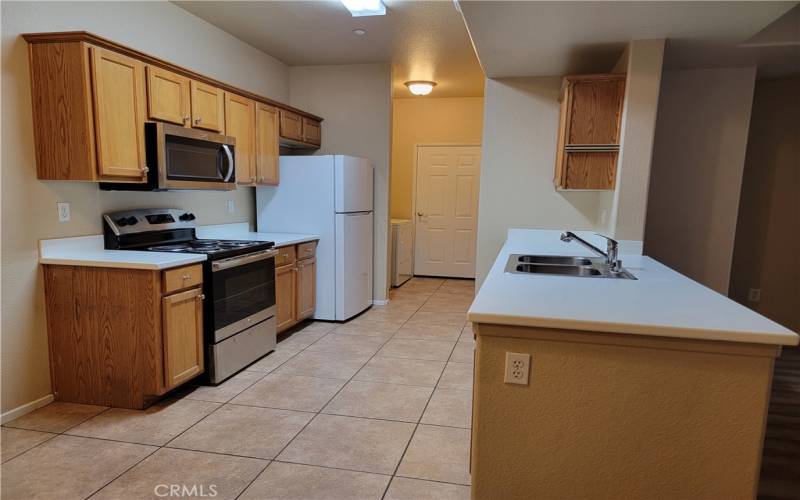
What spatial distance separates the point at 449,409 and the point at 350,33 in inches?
122

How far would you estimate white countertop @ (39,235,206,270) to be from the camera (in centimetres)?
245

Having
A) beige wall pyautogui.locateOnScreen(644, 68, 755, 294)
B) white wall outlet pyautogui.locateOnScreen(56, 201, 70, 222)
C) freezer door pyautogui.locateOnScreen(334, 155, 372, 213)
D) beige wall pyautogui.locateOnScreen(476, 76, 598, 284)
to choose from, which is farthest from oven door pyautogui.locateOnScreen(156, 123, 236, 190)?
beige wall pyautogui.locateOnScreen(644, 68, 755, 294)

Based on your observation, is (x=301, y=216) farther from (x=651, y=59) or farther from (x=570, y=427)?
(x=570, y=427)

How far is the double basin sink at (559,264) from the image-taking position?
2.56m

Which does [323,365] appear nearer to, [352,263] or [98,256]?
[352,263]

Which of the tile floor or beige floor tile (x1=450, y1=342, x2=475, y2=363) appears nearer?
the tile floor

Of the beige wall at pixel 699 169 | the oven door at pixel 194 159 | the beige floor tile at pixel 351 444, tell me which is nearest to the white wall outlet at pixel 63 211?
the oven door at pixel 194 159

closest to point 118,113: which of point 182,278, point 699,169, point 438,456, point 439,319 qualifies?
point 182,278

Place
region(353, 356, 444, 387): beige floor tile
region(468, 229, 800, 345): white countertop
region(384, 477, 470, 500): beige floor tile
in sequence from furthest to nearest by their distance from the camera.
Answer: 1. region(353, 356, 444, 387): beige floor tile
2. region(384, 477, 470, 500): beige floor tile
3. region(468, 229, 800, 345): white countertop

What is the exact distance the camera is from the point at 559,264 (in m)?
2.77

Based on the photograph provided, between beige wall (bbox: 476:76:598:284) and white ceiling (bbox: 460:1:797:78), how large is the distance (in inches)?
15.1

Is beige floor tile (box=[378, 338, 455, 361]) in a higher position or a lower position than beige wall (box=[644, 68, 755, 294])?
lower

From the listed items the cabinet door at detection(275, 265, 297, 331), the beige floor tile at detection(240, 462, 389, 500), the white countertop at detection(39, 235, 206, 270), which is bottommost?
the beige floor tile at detection(240, 462, 389, 500)

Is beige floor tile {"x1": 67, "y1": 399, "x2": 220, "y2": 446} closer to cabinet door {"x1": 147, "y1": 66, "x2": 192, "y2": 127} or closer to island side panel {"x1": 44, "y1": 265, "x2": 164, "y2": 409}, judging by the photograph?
island side panel {"x1": 44, "y1": 265, "x2": 164, "y2": 409}
